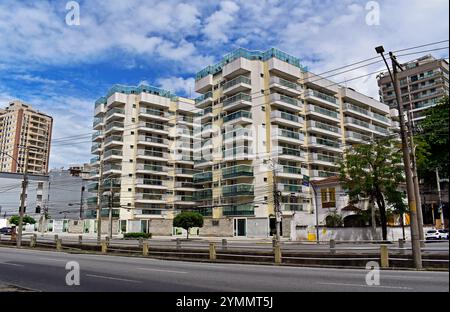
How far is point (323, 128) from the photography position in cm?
6150

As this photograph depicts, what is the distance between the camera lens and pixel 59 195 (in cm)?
9238

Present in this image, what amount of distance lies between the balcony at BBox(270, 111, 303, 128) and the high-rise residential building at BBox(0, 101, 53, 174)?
87.8m

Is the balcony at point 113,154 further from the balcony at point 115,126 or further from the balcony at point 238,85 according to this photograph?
the balcony at point 238,85

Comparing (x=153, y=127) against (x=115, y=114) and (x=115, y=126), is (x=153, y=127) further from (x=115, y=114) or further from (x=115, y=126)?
(x=115, y=114)

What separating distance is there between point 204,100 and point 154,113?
13113 millimetres

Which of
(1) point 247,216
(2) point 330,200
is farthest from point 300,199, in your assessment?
(2) point 330,200

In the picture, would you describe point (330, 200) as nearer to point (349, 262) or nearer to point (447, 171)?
point (349, 262)

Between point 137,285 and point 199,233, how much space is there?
4562 cm

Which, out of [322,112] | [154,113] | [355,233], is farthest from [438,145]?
[154,113]

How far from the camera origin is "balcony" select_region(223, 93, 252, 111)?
179 ft

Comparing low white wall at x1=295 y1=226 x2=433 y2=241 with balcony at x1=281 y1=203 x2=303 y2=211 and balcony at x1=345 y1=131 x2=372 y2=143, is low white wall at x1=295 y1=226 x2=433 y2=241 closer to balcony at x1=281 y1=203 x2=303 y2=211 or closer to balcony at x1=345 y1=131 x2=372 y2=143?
balcony at x1=281 y1=203 x2=303 y2=211

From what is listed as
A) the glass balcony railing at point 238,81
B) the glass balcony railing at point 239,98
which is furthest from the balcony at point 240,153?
the glass balcony railing at point 238,81
